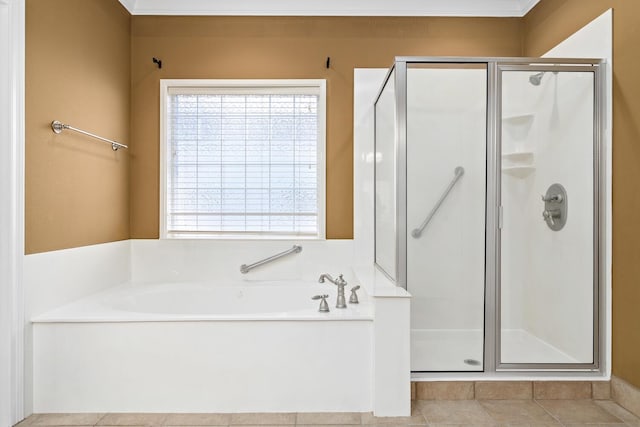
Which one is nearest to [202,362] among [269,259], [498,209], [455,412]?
[269,259]

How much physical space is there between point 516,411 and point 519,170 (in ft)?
4.18

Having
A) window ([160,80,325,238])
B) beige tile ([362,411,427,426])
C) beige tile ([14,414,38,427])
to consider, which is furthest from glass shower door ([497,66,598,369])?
beige tile ([14,414,38,427])

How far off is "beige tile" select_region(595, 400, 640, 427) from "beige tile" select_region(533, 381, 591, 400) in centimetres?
8

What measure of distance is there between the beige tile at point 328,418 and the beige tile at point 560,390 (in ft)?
3.28

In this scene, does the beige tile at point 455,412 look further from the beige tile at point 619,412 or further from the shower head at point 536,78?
the shower head at point 536,78

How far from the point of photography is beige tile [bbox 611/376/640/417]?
2174mm

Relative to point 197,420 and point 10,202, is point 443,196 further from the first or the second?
point 10,202

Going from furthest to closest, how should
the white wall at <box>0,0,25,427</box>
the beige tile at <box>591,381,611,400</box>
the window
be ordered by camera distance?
the window, the beige tile at <box>591,381,611,400</box>, the white wall at <box>0,0,25,427</box>

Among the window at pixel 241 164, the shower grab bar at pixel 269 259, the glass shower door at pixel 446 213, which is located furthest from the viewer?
the window at pixel 241 164

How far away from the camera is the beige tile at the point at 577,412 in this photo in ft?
6.96

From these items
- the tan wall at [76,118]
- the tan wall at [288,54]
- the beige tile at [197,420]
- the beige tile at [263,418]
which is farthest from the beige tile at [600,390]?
the tan wall at [76,118]

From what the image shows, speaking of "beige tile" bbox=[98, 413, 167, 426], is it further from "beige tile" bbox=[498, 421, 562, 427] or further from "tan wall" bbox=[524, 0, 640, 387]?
"tan wall" bbox=[524, 0, 640, 387]

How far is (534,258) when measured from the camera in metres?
2.52

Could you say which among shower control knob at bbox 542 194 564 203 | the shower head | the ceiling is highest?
the ceiling
